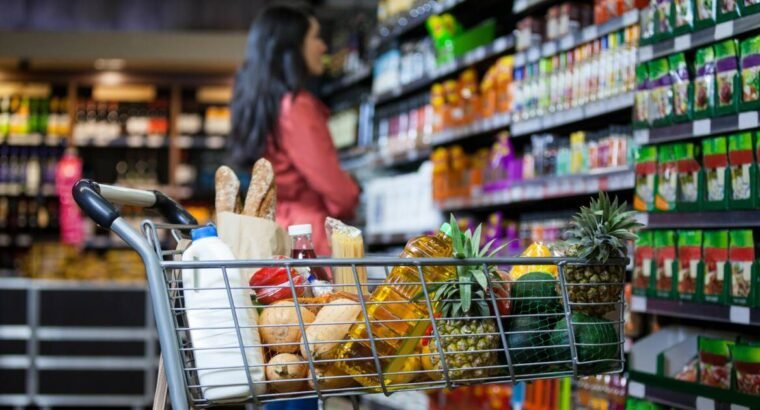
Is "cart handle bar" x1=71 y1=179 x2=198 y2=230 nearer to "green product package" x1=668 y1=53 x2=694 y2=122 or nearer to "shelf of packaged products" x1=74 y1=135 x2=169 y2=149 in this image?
"green product package" x1=668 y1=53 x2=694 y2=122

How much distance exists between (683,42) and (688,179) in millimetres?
382

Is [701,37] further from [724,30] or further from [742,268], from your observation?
[742,268]

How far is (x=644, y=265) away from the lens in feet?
10.6

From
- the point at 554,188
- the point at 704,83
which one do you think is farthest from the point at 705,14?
the point at 554,188

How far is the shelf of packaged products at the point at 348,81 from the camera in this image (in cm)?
696

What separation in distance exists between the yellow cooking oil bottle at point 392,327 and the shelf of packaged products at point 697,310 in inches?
50.3

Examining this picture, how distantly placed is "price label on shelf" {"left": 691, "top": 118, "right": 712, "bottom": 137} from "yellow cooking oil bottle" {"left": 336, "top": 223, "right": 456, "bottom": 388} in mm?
1407

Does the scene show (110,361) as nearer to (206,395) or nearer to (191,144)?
(191,144)

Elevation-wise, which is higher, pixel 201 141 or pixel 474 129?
pixel 201 141

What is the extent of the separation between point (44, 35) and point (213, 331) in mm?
8027

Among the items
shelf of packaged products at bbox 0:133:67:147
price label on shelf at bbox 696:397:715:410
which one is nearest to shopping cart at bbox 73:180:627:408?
price label on shelf at bbox 696:397:715:410

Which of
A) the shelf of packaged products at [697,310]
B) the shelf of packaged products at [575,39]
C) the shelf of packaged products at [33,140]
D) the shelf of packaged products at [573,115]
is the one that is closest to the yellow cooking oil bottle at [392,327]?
the shelf of packaged products at [697,310]

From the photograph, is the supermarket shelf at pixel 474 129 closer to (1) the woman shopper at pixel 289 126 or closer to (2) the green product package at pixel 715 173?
(1) the woman shopper at pixel 289 126

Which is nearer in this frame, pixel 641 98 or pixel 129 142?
pixel 641 98
